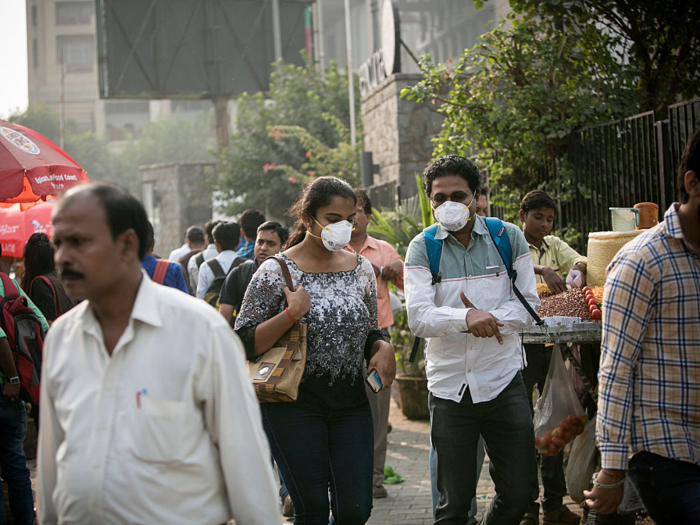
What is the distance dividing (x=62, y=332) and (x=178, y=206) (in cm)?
2812

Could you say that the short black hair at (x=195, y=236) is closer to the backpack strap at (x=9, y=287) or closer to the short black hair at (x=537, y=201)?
the backpack strap at (x=9, y=287)

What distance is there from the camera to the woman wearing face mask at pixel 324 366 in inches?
154

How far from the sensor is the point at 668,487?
9.23ft

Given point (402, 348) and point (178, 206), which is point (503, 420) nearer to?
point (402, 348)

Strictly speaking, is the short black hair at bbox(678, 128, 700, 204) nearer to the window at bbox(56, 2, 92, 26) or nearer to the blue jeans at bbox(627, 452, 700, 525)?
the blue jeans at bbox(627, 452, 700, 525)

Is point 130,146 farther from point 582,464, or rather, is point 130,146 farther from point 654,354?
point 654,354

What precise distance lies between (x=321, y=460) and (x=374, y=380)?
442 mm

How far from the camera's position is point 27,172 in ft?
21.4

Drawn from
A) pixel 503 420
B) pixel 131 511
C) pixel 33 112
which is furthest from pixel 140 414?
pixel 33 112

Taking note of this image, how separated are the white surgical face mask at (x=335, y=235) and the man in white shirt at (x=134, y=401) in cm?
160

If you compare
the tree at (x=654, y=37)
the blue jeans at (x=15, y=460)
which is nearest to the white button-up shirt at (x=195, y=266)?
the tree at (x=654, y=37)

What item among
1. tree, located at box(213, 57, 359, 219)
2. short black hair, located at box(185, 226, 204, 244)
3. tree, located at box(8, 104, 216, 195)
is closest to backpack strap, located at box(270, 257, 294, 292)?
short black hair, located at box(185, 226, 204, 244)

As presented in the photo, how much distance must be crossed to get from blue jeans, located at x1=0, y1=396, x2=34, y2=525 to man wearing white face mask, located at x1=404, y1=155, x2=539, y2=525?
9.13 feet

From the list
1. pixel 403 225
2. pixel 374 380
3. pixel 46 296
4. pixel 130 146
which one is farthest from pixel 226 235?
pixel 130 146
